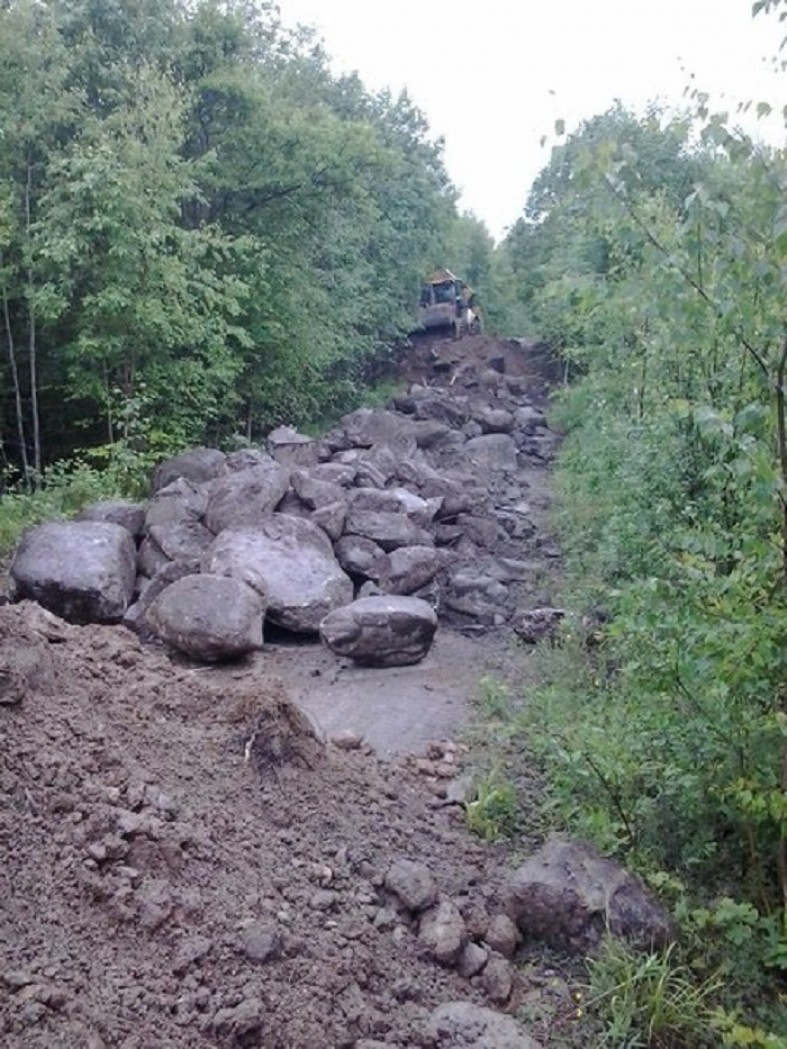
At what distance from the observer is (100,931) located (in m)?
2.80

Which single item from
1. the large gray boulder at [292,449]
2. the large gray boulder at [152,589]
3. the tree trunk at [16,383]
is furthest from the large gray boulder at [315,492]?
the tree trunk at [16,383]

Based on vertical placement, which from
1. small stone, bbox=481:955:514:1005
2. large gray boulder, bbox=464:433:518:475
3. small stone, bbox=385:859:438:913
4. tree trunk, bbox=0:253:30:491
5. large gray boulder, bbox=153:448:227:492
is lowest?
small stone, bbox=481:955:514:1005

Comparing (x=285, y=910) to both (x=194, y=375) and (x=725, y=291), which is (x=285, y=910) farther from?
(x=194, y=375)

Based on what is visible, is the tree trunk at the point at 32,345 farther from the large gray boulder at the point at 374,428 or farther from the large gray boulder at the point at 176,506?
the large gray boulder at the point at 374,428

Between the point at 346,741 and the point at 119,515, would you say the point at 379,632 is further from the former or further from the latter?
the point at 119,515

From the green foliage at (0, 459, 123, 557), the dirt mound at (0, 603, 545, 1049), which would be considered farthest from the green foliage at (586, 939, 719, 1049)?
the green foliage at (0, 459, 123, 557)

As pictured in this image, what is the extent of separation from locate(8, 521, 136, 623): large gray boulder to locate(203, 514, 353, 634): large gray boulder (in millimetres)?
707

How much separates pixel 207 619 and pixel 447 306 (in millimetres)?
23950

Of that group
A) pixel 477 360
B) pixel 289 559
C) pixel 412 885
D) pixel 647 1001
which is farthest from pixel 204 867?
pixel 477 360

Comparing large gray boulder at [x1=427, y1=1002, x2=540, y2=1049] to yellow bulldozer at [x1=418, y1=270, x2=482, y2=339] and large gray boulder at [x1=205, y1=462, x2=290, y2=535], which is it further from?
yellow bulldozer at [x1=418, y1=270, x2=482, y2=339]

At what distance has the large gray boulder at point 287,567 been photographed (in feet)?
22.6

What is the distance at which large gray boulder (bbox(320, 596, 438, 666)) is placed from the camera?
6.40 m

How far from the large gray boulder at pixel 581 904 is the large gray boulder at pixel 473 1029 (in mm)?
438

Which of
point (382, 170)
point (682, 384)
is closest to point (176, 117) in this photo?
point (382, 170)
